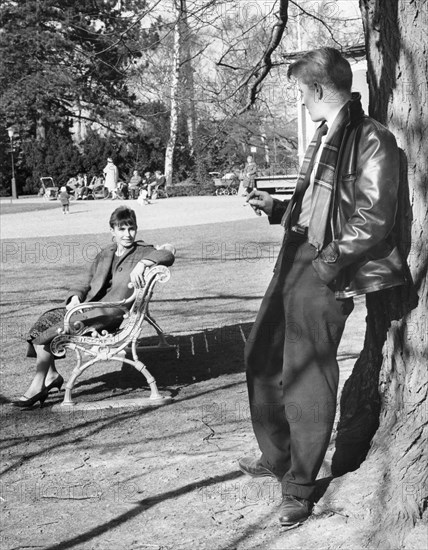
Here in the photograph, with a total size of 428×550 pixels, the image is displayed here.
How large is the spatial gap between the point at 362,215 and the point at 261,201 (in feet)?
2.63

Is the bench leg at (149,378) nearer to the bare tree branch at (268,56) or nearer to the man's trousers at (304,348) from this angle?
the man's trousers at (304,348)

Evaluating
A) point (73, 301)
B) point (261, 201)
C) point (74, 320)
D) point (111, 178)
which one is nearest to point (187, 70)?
point (73, 301)

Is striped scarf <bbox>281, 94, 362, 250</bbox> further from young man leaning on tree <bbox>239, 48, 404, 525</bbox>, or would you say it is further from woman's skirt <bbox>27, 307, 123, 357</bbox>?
woman's skirt <bbox>27, 307, 123, 357</bbox>

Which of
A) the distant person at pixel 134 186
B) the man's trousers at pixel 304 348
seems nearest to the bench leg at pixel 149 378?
the man's trousers at pixel 304 348

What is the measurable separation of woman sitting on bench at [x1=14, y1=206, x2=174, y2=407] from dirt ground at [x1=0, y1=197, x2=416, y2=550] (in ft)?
0.59

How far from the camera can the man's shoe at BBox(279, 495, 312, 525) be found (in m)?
3.92

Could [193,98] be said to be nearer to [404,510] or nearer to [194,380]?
[194,380]

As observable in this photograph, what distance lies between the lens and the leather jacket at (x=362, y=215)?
3.66m

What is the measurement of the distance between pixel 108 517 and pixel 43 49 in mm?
50196

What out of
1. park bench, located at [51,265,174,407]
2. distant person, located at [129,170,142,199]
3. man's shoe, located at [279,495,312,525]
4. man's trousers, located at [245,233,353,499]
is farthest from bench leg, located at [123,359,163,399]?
distant person, located at [129,170,142,199]

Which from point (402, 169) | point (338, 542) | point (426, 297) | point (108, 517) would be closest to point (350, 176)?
point (402, 169)

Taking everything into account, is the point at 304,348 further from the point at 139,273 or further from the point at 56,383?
the point at 56,383

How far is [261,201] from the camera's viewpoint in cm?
438

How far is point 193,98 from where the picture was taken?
894cm
